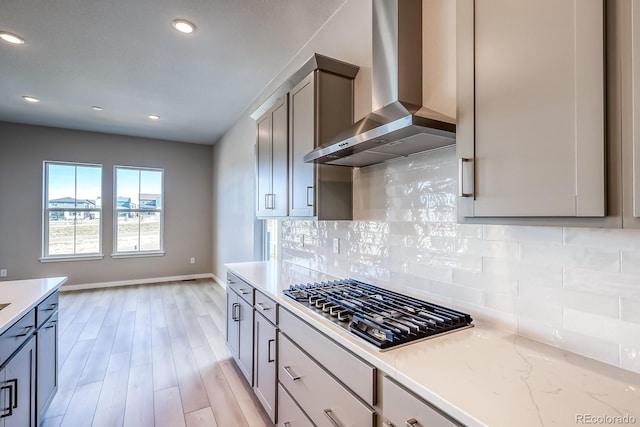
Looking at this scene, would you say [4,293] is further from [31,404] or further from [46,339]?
[31,404]

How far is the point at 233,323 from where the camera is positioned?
9.01 ft

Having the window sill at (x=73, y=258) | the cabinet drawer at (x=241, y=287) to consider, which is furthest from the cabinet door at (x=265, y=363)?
the window sill at (x=73, y=258)

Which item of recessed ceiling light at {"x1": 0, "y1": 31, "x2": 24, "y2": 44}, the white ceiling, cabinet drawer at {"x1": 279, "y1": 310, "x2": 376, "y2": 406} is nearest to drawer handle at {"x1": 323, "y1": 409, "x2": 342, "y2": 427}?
cabinet drawer at {"x1": 279, "y1": 310, "x2": 376, "y2": 406}

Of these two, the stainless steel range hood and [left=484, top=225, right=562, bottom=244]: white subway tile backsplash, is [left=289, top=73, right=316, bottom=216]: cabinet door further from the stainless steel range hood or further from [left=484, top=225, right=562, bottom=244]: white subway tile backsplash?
[left=484, top=225, right=562, bottom=244]: white subway tile backsplash

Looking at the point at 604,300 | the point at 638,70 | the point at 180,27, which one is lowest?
the point at 604,300

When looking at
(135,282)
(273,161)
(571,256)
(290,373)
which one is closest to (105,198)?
(135,282)

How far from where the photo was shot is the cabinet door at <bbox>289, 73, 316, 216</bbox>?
215 cm

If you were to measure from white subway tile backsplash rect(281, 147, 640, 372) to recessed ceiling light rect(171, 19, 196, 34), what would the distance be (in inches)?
72.6

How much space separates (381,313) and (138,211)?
6176 mm

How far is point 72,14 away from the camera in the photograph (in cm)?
238

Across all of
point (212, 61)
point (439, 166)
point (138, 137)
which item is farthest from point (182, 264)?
point (439, 166)

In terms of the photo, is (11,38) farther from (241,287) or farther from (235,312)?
(235,312)

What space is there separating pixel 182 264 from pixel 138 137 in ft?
8.92

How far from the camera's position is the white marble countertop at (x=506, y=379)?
77cm
